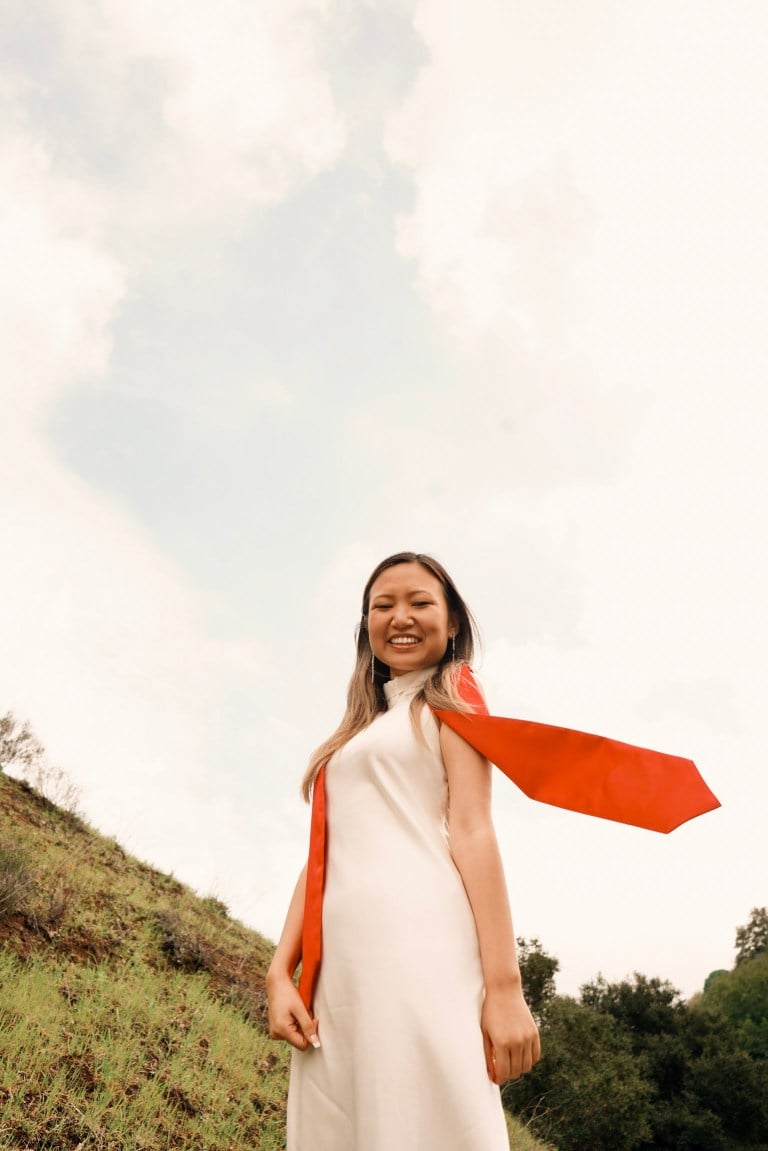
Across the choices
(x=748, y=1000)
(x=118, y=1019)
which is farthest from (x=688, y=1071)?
(x=118, y=1019)

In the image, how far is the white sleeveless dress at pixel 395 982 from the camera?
5.36 ft

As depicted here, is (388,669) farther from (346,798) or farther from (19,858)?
(19,858)

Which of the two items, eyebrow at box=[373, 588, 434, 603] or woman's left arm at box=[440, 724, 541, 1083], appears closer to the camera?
woman's left arm at box=[440, 724, 541, 1083]

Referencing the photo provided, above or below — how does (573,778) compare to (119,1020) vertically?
above

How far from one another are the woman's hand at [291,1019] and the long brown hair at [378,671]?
539 millimetres

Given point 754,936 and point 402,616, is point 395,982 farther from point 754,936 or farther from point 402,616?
point 754,936

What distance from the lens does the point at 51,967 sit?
16.8ft

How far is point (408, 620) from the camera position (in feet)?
7.84

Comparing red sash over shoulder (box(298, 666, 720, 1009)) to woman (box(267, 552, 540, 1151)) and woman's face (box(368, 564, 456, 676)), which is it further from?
woman's face (box(368, 564, 456, 676))

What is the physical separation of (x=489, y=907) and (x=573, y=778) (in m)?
0.36

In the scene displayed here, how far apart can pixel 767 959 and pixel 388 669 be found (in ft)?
114

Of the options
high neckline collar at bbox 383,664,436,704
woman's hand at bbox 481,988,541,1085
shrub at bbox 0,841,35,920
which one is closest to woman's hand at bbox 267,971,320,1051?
woman's hand at bbox 481,988,541,1085

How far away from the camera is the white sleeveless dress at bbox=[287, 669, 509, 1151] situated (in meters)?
1.63

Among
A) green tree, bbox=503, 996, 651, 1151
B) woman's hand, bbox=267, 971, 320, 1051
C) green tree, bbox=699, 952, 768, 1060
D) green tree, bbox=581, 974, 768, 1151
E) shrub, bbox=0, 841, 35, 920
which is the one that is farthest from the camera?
green tree, bbox=699, 952, 768, 1060
